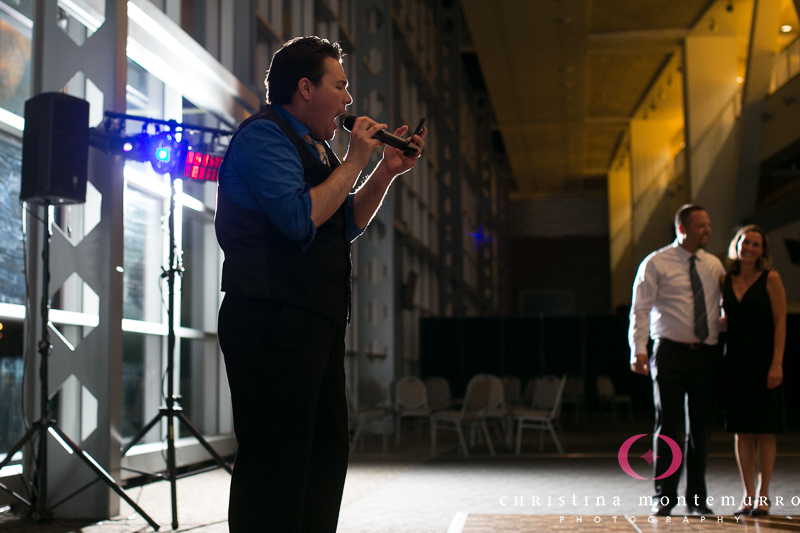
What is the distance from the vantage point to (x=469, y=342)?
43.3 ft

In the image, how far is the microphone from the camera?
1511 mm

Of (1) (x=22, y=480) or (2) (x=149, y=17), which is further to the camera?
(2) (x=149, y=17)

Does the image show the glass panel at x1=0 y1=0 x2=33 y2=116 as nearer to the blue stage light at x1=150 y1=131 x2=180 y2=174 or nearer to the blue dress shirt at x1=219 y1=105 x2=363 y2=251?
the blue stage light at x1=150 y1=131 x2=180 y2=174

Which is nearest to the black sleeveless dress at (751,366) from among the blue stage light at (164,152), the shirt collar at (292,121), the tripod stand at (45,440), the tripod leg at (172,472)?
the tripod leg at (172,472)

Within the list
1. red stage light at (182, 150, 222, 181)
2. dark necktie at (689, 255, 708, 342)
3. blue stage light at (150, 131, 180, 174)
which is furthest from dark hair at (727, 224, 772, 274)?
blue stage light at (150, 131, 180, 174)

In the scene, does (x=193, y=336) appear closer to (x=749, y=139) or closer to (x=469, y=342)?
(x=469, y=342)

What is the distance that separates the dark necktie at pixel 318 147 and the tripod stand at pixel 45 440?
227 centimetres

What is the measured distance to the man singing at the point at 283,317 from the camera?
138 centimetres

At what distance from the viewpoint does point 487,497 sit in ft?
14.7

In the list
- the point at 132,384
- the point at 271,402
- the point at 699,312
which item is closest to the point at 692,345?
the point at 699,312

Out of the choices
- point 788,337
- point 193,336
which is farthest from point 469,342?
point 193,336

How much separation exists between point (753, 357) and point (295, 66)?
2928 millimetres

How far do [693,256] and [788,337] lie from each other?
32.2ft

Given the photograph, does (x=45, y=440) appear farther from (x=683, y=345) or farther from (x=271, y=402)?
(x=683, y=345)
